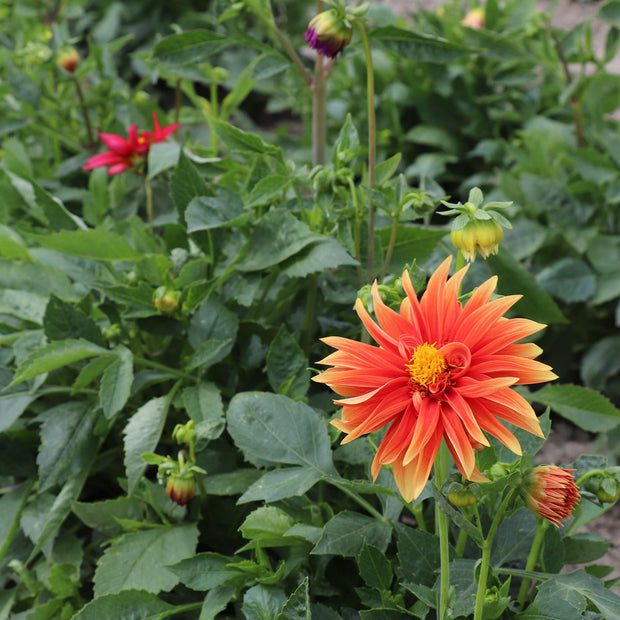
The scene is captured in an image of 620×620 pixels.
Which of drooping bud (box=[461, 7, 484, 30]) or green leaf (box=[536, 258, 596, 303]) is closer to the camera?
green leaf (box=[536, 258, 596, 303])

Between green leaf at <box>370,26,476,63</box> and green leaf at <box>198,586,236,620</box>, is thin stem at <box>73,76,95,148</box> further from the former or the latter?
green leaf at <box>198,586,236,620</box>

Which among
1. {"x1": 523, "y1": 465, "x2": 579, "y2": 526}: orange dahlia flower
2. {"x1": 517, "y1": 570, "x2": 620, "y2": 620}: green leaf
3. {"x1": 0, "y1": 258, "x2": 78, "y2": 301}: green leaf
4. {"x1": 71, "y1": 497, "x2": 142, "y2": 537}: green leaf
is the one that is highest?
{"x1": 523, "y1": 465, "x2": 579, "y2": 526}: orange dahlia flower

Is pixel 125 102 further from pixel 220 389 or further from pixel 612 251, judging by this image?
pixel 612 251

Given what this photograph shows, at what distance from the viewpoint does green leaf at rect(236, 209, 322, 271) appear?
1031 millimetres

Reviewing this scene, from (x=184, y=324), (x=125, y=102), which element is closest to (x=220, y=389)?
(x=184, y=324)

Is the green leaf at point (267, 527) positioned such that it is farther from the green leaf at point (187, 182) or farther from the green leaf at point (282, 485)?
the green leaf at point (187, 182)

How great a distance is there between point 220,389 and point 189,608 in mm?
314

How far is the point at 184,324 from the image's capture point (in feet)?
3.67

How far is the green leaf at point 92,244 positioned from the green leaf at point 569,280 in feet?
2.71

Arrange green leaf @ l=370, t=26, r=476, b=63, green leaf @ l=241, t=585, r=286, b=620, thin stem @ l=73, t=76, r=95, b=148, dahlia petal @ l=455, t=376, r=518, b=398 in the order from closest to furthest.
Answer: dahlia petal @ l=455, t=376, r=518, b=398, green leaf @ l=241, t=585, r=286, b=620, green leaf @ l=370, t=26, r=476, b=63, thin stem @ l=73, t=76, r=95, b=148

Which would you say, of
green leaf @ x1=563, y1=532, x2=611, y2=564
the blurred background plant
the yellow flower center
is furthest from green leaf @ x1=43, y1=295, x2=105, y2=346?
green leaf @ x1=563, y1=532, x2=611, y2=564

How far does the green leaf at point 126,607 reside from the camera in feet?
2.82

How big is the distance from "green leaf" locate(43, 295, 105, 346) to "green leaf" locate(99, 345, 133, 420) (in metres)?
0.07

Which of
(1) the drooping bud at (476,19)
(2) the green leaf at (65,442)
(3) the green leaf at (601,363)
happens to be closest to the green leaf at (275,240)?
(2) the green leaf at (65,442)
